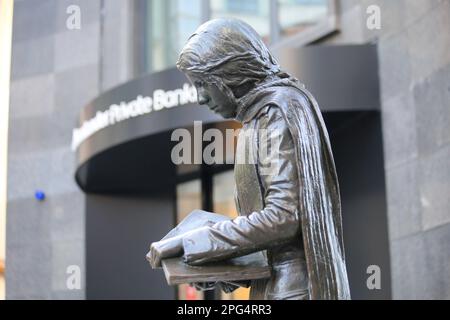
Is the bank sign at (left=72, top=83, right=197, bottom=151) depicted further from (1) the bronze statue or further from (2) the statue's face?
(1) the bronze statue

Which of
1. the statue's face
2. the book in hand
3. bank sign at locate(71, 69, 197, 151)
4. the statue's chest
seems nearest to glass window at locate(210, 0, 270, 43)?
bank sign at locate(71, 69, 197, 151)

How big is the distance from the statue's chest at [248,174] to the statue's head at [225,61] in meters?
0.21

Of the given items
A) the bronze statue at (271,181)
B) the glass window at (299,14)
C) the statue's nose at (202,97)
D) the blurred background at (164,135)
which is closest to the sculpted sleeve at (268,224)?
the bronze statue at (271,181)

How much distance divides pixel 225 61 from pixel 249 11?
32.8 ft

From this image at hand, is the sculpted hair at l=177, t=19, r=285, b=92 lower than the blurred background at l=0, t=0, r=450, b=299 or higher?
lower

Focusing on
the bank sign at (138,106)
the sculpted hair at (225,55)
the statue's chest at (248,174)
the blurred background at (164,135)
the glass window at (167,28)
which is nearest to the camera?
the statue's chest at (248,174)

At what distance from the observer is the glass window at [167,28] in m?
15.4

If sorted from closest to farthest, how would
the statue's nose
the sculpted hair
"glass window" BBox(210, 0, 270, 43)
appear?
the sculpted hair
the statue's nose
"glass window" BBox(210, 0, 270, 43)

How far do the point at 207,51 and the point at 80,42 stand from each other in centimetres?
1255

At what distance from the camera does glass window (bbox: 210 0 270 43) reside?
550 inches

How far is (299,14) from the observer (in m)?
13.3

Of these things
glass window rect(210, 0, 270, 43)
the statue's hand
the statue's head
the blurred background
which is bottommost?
the statue's hand

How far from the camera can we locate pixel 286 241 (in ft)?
13.9

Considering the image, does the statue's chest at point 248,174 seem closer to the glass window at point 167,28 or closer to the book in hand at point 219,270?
the book in hand at point 219,270
